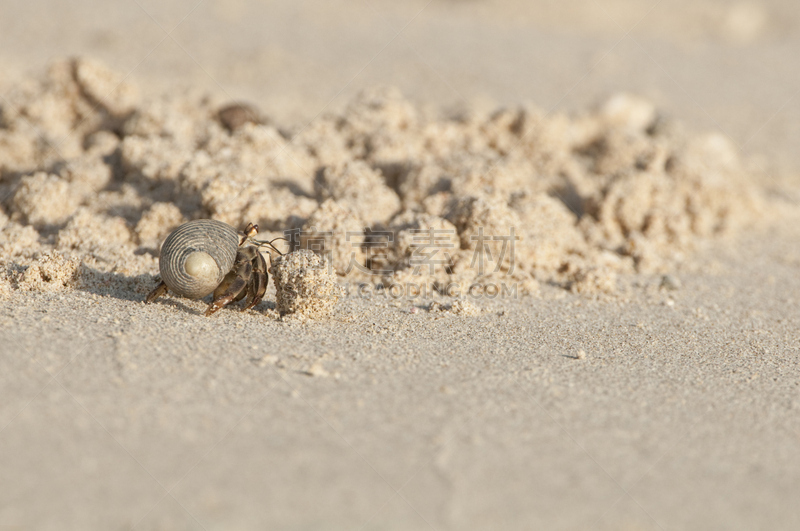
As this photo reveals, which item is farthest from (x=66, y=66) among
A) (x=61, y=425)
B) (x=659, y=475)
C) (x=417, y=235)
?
(x=659, y=475)

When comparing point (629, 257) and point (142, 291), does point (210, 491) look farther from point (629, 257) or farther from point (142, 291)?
point (629, 257)

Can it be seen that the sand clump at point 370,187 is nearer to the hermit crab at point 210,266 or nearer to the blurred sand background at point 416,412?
the blurred sand background at point 416,412

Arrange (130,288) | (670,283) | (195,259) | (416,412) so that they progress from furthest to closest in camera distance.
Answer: (670,283) → (130,288) → (195,259) → (416,412)

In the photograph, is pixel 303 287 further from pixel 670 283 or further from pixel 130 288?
pixel 670 283

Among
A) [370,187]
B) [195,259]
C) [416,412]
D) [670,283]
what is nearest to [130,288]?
→ [195,259]

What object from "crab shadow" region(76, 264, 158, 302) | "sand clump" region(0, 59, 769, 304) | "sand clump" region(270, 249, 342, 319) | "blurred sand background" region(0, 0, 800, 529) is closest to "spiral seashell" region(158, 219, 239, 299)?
"blurred sand background" region(0, 0, 800, 529)
